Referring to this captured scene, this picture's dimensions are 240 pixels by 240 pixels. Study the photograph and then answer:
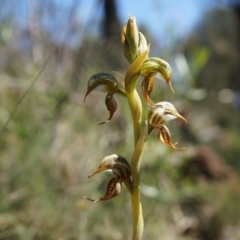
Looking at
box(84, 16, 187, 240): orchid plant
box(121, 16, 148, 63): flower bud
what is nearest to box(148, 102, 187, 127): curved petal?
box(84, 16, 187, 240): orchid plant

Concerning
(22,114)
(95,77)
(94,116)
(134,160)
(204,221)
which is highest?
(95,77)

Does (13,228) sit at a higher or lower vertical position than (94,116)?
higher

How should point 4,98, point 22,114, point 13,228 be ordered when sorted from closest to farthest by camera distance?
point 13,228
point 22,114
point 4,98

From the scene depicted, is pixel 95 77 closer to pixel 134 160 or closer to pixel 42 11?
pixel 134 160

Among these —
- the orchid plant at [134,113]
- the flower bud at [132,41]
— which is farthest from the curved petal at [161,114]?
the flower bud at [132,41]

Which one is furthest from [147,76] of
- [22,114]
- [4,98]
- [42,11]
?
[42,11]

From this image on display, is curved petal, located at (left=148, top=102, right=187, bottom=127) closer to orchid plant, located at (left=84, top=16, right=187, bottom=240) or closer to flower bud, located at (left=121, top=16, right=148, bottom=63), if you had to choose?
orchid plant, located at (left=84, top=16, right=187, bottom=240)
